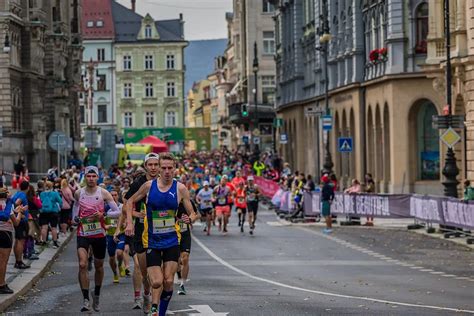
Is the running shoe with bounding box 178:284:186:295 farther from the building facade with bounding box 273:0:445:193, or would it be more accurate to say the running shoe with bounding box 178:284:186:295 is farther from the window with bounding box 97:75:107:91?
the window with bounding box 97:75:107:91

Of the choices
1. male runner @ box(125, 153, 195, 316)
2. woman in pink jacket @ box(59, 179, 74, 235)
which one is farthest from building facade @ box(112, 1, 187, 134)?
male runner @ box(125, 153, 195, 316)

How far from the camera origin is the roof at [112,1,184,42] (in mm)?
156625

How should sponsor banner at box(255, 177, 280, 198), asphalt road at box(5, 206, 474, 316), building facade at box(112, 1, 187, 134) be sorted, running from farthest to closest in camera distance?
building facade at box(112, 1, 187, 134)
sponsor banner at box(255, 177, 280, 198)
asphalt road at box(5, 206, 474, 316)

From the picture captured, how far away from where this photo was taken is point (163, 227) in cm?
1574

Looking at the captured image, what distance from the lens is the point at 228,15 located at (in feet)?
550

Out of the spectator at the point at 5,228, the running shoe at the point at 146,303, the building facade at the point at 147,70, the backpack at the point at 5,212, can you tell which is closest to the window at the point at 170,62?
the building facade at the point at 147,70

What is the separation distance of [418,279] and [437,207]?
13.7 metres

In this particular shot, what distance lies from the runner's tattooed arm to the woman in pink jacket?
19760mm

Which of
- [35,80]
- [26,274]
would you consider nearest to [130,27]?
[35,80]

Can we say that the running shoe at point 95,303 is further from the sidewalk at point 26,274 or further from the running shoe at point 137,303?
the sidewalk at point 26,274

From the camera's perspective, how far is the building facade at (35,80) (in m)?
71.0

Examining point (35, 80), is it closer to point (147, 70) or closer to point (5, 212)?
point (5, 212)

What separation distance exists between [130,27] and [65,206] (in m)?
121

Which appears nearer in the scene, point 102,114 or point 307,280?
point 307,280
